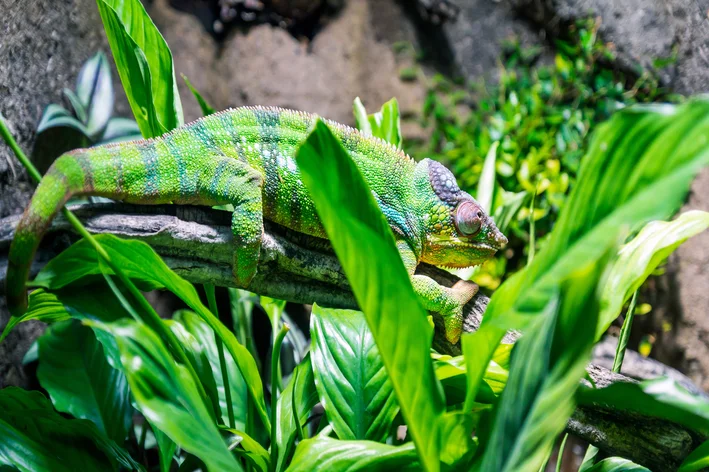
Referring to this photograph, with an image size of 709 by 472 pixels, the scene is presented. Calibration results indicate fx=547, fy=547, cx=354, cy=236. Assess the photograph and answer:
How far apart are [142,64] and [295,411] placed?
95 centimetres

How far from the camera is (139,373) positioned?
0.85 metres

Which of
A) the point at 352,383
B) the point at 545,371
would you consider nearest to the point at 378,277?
the point at 545,371

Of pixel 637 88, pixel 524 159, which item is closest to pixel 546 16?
pixel 637 88

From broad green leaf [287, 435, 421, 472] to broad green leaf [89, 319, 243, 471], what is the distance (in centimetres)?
19

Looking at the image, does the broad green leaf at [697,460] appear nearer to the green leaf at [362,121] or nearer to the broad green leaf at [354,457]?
the broad green leaf at [354,457]

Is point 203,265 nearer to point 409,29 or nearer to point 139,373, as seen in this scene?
point 139,373

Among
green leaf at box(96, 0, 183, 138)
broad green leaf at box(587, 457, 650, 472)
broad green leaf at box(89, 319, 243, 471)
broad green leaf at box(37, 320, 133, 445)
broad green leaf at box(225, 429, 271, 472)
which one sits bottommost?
broad green leaf at box(37, 320, 133, 445)

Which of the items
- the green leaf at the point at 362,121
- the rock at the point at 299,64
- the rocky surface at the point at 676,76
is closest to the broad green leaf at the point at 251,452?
the green leaf at the point at 362,121

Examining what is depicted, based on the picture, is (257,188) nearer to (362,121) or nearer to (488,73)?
(362,121)

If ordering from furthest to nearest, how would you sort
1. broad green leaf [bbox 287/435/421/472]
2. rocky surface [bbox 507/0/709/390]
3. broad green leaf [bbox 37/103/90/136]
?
1. rocky surface [bbox 507/0/709/390]
2. broad green leaf [bbox 37/103/90/136]
3. broad green leaf [bbox 287/435/421/472]

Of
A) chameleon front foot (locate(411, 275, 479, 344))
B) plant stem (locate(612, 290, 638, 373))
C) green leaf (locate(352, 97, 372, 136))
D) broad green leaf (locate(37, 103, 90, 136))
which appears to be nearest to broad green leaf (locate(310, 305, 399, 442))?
chameleon front foot (locate(411, 275, 479, 344))

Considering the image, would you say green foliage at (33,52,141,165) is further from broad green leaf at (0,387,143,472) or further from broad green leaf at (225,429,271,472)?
broad green leaf at (225,429,271,472)

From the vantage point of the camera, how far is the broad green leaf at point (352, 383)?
1217 mm

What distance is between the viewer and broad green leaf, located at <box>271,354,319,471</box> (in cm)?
130
